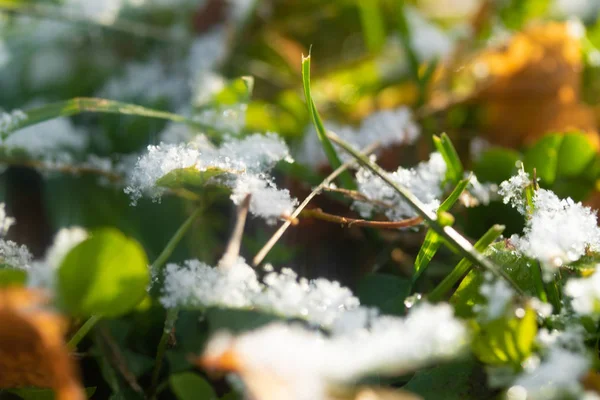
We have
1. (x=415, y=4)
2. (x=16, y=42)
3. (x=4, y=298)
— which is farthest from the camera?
(x=415, y=4)

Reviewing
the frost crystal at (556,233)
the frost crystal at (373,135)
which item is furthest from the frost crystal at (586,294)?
the frost crystal at (373,135)

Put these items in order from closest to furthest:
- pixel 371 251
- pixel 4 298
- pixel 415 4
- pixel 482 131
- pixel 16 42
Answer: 1. pixel 4 298
2. pixel 371 251
3. pixel 482 131
4. pixel 16 42
5. pixel 415 4

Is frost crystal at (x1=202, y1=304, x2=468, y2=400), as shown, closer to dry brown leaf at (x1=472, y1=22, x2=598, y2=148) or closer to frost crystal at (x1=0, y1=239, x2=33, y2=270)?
frost crystal at (x1=0, y1=239, x2=33, y2=270)

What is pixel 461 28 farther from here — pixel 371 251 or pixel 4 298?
pixel 4 298

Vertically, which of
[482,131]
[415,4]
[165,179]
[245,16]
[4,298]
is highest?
[415,4]

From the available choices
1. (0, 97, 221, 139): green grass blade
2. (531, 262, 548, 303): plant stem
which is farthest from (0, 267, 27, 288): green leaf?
(531, 262, 548, 303): plant stem

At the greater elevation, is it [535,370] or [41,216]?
[41,216]

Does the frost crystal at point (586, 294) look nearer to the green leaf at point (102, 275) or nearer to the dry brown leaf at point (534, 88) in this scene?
the green leaf at point (102, 275)

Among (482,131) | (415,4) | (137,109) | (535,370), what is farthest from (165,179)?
(415,4)
